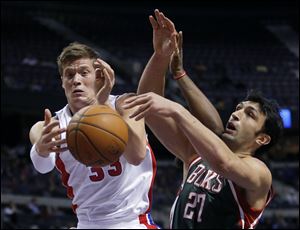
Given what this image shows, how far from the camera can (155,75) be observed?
457cm

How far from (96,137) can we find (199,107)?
3.78 ft

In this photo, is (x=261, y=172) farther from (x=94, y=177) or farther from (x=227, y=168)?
(x=94, y=177)

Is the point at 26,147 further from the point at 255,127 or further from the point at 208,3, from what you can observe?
the point at 255,127

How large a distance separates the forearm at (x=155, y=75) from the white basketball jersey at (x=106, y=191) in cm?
37

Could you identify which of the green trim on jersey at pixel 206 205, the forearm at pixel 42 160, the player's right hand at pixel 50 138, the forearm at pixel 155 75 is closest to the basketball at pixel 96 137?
the player's right hand at pixel 50 138

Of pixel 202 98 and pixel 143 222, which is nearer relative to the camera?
pixel 143 222

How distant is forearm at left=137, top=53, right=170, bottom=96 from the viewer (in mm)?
4555

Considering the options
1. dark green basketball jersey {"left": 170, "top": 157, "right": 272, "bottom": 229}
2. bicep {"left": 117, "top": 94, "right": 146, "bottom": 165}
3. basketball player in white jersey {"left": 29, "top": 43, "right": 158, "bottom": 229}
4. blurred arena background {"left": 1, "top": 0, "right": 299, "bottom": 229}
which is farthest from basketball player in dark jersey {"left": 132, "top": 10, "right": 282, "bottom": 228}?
blurred arena background {"left": 1, "top": 0, "right": 299, "bottom": 229}

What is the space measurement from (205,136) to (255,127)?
26.7 inches

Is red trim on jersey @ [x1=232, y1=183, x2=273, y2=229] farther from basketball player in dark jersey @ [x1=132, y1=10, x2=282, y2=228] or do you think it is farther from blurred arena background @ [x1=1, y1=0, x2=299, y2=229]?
blurred arena background @ [x1=1, y1=0, x2=299, y2=229]

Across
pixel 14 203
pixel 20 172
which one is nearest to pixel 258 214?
pixel 14 203

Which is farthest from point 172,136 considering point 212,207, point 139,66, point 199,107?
point 139,66

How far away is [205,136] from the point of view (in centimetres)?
349

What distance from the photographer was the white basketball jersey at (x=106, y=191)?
4191 mm
